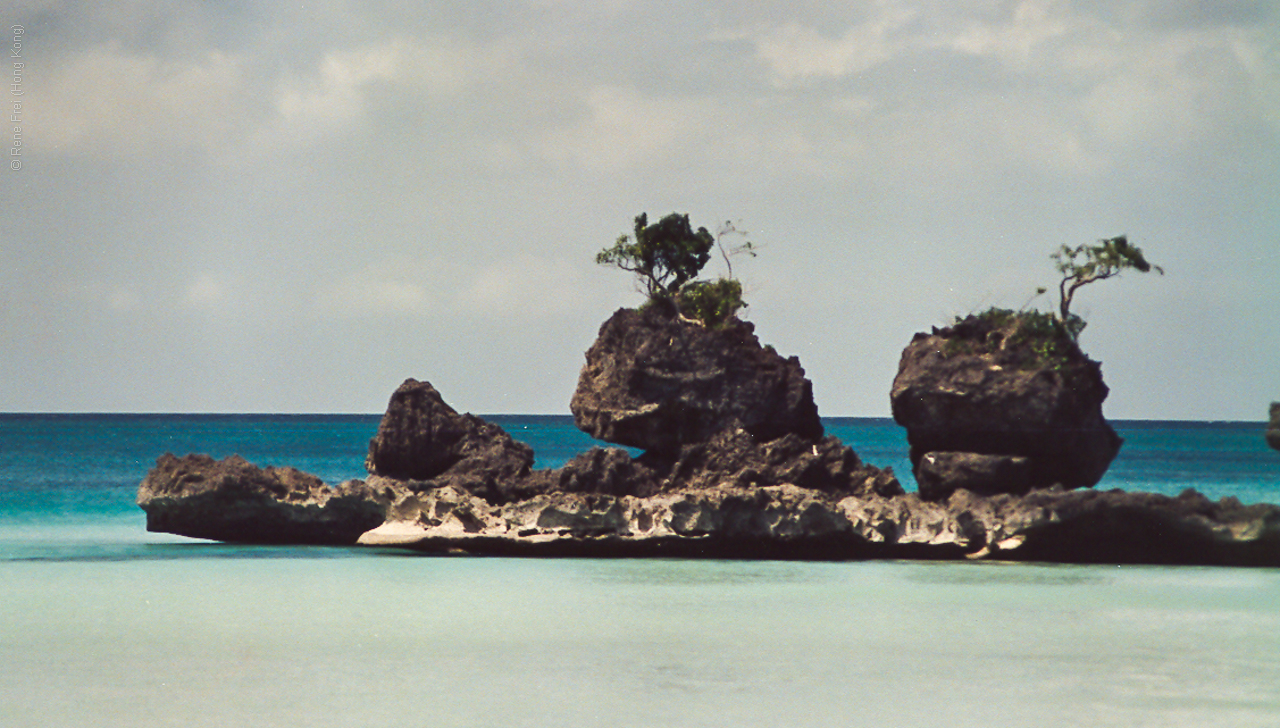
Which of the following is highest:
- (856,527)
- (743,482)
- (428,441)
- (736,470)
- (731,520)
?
(428,441)

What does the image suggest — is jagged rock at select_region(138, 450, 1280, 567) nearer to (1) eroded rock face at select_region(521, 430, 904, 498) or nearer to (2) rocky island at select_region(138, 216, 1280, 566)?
(2) rocky island at select_region(138, 216, 1280, 566)

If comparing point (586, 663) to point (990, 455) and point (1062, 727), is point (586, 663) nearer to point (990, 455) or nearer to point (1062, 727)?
point (1062, 727)

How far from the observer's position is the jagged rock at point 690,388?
2838 cm

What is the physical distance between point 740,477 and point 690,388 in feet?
7.44

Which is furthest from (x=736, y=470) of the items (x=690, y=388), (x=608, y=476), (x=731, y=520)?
(x=608, y=476)

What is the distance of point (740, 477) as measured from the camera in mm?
27328

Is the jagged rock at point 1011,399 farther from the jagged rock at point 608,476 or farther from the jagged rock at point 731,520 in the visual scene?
the jagged rock at point 608,476

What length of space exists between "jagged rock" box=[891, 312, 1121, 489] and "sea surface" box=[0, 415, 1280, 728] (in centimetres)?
231

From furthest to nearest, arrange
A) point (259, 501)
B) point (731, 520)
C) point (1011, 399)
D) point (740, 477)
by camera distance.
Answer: point (259, 501)
point (740, 477)
point (731, 520)
point (1011, 399)

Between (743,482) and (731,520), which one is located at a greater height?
(743,482)

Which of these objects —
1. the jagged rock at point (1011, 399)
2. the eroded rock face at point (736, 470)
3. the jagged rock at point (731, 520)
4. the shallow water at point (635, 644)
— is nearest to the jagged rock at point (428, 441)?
the jagged rock at point (731, 520)

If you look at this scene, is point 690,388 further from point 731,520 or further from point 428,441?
point 428,441

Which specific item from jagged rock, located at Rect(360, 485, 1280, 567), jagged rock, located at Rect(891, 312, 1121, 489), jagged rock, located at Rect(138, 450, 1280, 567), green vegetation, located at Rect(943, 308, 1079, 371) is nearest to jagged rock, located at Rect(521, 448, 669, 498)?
jagged rock, located at Rect(138, 450, 1280, 567)

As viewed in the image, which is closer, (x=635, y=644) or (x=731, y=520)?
(x=635, y=644)
